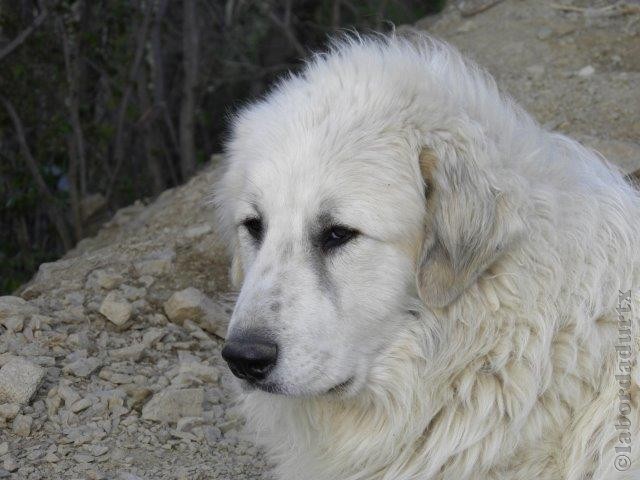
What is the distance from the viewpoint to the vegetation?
7.71 m

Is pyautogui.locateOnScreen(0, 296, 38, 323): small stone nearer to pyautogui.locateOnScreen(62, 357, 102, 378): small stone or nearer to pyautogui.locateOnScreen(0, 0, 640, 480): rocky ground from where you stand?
pyautogui.locateOnScreen(0, 0, 640, 480): rocky ground

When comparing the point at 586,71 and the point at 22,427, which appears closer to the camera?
the point at 22,427

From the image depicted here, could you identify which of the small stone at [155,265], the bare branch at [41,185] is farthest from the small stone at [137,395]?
the bare branch at [41,185]

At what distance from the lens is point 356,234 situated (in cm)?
358

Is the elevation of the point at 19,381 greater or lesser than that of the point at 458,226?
lesser

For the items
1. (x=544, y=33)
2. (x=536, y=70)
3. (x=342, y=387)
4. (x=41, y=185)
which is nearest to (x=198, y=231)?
(x=41, y=185)

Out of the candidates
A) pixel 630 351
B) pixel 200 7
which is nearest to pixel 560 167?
pixel 630 351

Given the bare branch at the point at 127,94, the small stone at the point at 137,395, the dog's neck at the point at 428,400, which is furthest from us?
the bare branch at the point at 127,94

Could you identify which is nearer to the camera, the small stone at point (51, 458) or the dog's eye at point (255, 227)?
the dog's eye at point (255, 227)

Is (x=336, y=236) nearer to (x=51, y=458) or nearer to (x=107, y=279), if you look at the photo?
(x=51, y=458)

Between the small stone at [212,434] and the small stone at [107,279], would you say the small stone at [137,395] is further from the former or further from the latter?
the small stone at [107,279]

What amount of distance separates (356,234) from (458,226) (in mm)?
357

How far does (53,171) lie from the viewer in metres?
8.34

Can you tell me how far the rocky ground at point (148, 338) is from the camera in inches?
183
